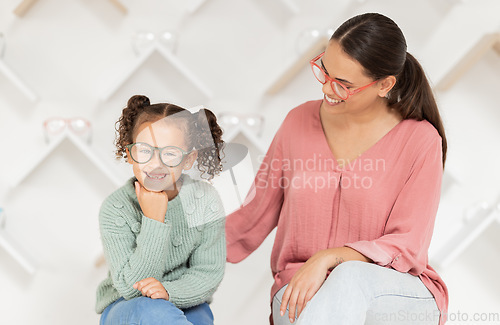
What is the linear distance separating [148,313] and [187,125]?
30 cm

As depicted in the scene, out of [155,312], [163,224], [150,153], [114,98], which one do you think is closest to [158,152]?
[150,153]

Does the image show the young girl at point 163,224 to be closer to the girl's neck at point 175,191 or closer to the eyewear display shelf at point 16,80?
the girl's neck at point 175,191

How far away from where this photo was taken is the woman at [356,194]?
0.97 m

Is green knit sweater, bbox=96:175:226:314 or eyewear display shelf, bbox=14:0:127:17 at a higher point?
eyewear display shelf, bbox=14:0:127:17

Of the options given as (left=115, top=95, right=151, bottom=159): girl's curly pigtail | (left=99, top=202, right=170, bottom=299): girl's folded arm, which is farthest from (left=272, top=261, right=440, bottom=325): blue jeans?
(left=115, top=95, right=151, bottom=159): girl's curly pigtail

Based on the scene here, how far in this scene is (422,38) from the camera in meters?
1.58

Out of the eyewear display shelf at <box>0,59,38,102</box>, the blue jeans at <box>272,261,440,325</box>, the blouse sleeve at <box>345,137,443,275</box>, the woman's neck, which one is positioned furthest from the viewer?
the eyewear display shelf at <box>0,59,38,102</box>

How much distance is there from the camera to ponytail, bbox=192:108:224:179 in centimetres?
104

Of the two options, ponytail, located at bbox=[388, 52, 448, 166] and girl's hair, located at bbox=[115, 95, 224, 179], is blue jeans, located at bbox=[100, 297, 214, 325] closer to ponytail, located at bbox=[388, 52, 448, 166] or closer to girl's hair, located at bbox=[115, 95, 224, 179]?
girl's hair, located at bbox=[115, 95, 224, 179]

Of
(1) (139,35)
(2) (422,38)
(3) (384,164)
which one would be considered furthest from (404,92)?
(1) (139,35)

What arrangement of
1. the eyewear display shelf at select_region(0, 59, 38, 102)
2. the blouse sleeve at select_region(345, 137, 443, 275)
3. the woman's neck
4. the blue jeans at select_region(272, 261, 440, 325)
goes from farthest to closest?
the eyewear display shelf at select_region(0, 59, 38, 102) < the woman's neck < the blouse sleeve at select_region(345, 137, 443, 275) < the blue jeans at select_region(272, 261, 440, 325)

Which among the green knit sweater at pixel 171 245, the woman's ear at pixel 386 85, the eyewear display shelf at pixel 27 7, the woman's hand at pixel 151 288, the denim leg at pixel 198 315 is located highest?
the woman's ear at pixel 386 85

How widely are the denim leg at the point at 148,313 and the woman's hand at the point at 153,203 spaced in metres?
0.13

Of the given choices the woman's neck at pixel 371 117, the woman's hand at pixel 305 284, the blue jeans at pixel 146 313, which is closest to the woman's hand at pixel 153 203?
the blue jeans at pixel 146 313
